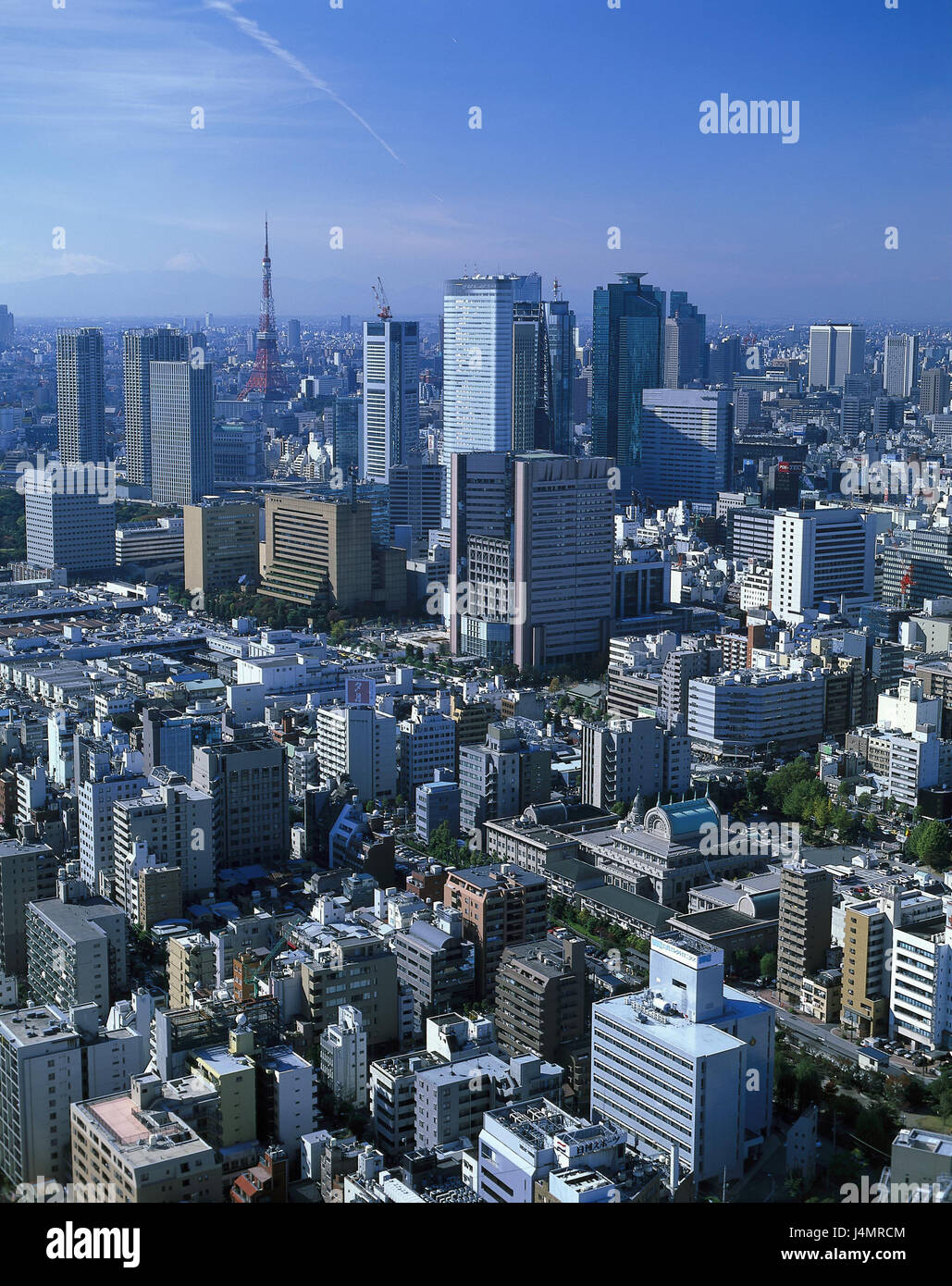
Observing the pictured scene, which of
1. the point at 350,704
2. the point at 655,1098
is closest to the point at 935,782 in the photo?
the point at 350,704

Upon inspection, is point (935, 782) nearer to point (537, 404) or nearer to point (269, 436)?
point (537, 404)

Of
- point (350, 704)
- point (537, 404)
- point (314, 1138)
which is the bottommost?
point (314, 1138)

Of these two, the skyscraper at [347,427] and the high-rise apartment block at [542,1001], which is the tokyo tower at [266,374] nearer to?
the skyscraper at [347,427]

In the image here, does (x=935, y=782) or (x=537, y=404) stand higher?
(x=537, y=404)

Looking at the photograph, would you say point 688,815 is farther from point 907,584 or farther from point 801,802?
point 907,584

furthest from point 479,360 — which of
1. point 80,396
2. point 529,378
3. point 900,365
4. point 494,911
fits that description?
point 494,911

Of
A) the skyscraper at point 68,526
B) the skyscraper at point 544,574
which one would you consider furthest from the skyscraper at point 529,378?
the skyscraper at point 544,574
